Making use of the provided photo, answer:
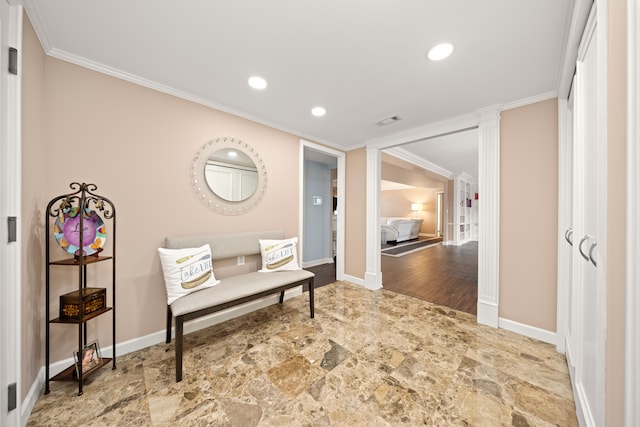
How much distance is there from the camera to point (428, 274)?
4191 mm

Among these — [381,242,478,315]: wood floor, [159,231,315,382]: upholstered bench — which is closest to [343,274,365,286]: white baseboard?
[381,242,478,315]: wood floor

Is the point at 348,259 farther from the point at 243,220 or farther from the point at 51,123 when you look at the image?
the point at 51,123

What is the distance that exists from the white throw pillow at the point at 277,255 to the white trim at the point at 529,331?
88.4 inches

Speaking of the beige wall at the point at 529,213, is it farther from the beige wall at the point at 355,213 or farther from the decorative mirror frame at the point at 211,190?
the decorative mirror frame at the point at 211,190

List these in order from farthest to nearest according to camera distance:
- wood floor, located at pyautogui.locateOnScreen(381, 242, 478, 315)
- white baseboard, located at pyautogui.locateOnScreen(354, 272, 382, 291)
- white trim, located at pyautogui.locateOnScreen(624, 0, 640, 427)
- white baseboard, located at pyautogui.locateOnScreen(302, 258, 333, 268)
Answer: white baseboard, located at pyautogui.locateOnScreen(302, 258, 333, 268) → white baseboard, located at pyautogui.locateOnScreen(354, 272, 382, 291) → wood floor, located at pyautogui.locateOnScreen(381, 242, 478, 315) → white trim, located at pyautogui.locateOnScreen(624, 0, 640, 427)

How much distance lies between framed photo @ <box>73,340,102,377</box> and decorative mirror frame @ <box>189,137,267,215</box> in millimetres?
1368

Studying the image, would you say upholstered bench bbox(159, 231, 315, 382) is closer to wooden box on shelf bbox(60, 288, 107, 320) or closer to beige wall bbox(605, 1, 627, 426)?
wooden box on shelf bbox(60, 288, 107, 320)

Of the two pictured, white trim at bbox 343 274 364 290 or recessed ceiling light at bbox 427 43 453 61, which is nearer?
recessed ceiling light at bbox 427 43 453 61

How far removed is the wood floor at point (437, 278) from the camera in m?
3.02

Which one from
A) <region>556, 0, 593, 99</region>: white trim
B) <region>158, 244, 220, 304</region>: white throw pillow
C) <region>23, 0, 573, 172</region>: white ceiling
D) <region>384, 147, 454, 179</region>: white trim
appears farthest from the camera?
<region>384, 147, 454, 179</region>: white trim

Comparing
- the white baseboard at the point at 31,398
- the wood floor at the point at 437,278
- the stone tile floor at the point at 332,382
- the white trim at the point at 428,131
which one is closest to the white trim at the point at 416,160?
the white trim at the point at 428,131

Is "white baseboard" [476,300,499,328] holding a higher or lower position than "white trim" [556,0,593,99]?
lower

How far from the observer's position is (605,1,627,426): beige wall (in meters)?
0.63

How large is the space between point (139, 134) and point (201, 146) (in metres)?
0.50
